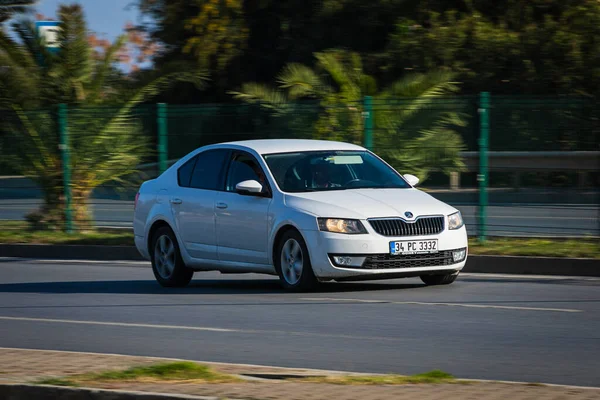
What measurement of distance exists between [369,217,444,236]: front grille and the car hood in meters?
0.06

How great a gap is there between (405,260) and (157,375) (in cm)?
481

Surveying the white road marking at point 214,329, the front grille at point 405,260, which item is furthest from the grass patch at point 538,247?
the white road marking at point 214,329

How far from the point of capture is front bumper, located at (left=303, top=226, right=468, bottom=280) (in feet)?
34.9

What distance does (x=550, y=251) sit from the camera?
1387 centimetres

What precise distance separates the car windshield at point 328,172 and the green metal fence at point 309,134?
3865 millimetres

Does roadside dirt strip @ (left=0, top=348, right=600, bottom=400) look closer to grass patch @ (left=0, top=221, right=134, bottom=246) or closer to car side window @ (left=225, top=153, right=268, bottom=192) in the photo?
car side window @ (left=225, top=153, right=268, bottom=192)

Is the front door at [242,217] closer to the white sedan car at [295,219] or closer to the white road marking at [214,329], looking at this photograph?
the white sedan car at [295,219]

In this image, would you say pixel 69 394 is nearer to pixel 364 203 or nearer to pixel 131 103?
pixel 364 203

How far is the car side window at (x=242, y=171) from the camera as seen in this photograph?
11891 millimetres

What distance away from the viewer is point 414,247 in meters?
10.8

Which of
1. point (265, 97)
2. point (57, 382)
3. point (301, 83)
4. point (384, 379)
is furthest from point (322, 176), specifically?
point (301, 83)

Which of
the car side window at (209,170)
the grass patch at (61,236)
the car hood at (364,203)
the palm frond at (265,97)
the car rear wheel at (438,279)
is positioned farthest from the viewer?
the palm frond at (265,97)

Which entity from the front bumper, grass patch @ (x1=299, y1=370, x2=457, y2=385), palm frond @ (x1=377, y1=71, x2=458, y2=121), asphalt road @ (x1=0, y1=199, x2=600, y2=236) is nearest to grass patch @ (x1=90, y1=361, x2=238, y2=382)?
grass patch @ (x1=299, y1=370, x2=457, y2=385)

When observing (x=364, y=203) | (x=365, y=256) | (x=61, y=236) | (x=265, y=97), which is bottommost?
(x=61, y=236)
